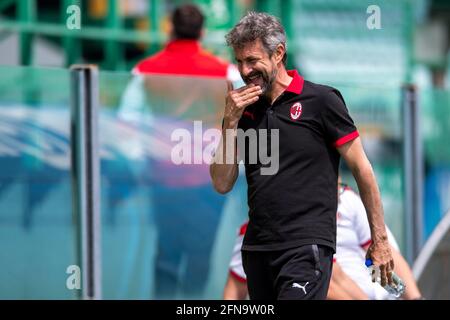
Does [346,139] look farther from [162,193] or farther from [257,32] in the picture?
[162,193]

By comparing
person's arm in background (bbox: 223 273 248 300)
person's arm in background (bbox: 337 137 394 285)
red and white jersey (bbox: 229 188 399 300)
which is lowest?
person's arm in background (bbox: 223 273 248 300)

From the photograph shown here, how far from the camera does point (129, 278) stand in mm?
7262

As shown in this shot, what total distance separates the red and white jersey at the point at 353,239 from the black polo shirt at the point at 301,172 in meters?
1.37

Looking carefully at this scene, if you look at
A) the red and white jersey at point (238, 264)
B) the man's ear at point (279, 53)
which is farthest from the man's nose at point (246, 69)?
the red and white jersey at point (238, 264)

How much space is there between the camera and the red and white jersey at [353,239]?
21.3ft

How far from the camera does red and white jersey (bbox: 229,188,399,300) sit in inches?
255

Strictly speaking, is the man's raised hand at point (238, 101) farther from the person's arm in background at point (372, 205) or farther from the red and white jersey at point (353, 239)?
the red and white jersey at point (353, 239)

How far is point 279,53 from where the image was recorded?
5.12 m

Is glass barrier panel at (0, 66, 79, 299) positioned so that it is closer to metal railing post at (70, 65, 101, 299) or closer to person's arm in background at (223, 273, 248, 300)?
metal railing post at (70, 65, 101, 299)

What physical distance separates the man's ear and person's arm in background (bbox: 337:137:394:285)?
0.50m

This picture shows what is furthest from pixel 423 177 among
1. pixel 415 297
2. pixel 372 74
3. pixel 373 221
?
pixel 372 74

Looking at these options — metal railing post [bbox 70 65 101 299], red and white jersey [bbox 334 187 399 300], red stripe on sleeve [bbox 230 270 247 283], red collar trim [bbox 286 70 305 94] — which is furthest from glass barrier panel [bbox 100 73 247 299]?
red collar trim [bbox 286 70 305 94]

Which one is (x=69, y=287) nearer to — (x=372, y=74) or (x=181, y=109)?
(x=181, y=109)

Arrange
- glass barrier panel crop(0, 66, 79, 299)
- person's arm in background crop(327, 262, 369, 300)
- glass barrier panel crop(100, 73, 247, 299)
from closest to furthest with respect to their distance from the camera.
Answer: person's arm in background crop(327, 262, 369, 300) → glass barrier panel crop(0, 66, 79, 299) → glass barrier panel crop(100, 73, 247, 299)
